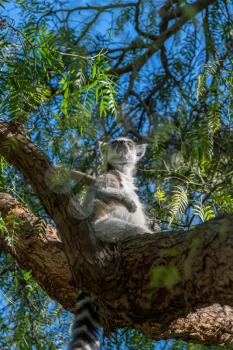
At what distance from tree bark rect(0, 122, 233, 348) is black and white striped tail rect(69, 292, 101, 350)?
62mm

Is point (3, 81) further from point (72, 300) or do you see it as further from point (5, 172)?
point (72, 300)

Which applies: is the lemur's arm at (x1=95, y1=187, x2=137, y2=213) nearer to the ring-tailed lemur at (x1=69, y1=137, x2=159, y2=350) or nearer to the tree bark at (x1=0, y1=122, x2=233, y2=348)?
the ring-tailed lemur at (x1=69, y1=137, x2=159, y2=350)

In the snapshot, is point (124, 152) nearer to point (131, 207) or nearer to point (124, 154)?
point (124, 154)

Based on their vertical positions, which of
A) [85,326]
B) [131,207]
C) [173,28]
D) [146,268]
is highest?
[131,207]

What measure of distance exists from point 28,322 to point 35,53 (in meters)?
1.81

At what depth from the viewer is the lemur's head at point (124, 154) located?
5270 mm

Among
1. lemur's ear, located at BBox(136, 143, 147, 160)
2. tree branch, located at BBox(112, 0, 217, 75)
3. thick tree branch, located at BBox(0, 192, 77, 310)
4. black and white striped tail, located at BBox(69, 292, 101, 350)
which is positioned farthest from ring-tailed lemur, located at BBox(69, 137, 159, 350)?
tree branch, located at BBox(112, 0, 217, 75)

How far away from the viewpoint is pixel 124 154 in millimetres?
5426

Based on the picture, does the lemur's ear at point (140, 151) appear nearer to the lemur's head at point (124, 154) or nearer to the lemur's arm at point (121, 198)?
the lemur's head at point (124, 154)

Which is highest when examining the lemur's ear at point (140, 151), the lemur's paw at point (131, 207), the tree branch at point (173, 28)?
the lemur's ear at point (140, 151)

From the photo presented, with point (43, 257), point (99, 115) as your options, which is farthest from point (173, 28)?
point (43, 257)

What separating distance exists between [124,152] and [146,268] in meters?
2.46

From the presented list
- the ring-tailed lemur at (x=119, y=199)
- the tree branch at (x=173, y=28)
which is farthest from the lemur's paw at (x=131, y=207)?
the tree branch at (x=173, y=28)

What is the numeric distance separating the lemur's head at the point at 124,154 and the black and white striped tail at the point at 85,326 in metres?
2.12
